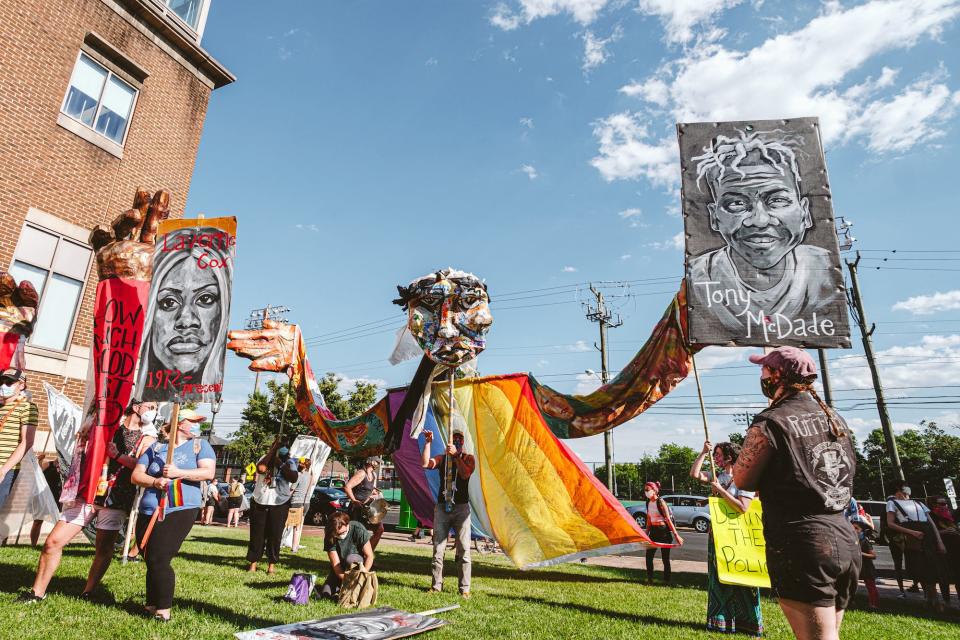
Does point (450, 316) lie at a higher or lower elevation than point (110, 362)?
higher

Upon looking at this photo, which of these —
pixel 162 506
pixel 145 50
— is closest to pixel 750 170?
A: pixel 162 506

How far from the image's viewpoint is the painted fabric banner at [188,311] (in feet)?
15.7

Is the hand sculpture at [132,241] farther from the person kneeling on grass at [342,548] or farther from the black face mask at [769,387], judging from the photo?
the black face mask at [769,387]

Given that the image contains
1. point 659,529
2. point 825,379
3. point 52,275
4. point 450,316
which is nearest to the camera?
point 450,316

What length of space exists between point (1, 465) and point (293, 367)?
3710 mm

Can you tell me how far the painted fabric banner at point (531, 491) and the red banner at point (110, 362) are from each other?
4.37 m

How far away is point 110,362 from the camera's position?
4.71 meters

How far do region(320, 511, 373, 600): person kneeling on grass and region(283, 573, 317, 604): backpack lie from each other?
31cm

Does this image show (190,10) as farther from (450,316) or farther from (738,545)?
(738,545)

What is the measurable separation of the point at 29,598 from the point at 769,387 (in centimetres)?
574

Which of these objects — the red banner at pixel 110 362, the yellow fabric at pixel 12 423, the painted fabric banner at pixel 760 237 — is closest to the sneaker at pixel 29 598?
the red banner at pixel 110 362

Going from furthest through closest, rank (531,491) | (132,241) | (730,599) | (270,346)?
(270,346) < (531,491) < (132,241) < (730,599)

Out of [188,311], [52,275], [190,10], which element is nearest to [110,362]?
[188,311]

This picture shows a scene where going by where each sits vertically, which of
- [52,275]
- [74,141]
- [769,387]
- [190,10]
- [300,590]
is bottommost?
[300,590]
